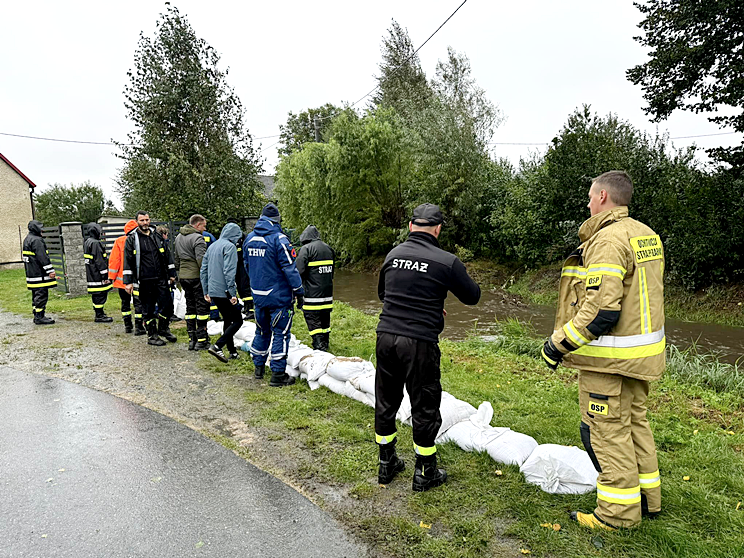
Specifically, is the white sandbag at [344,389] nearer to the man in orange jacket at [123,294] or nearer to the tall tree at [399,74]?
the man in orange jacket at [123,294]

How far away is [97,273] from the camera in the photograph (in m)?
10.7

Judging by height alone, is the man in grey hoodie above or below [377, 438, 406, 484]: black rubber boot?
above

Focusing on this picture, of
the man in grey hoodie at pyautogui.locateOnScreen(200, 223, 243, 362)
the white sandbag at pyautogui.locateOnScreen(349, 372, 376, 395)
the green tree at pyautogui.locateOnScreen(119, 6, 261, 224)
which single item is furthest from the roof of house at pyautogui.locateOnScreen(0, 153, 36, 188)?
the white sandbag at pyautogui.locateOnScreen(349, 372, 376, 395)

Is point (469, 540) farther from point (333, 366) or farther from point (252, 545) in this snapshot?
point (333, 366)

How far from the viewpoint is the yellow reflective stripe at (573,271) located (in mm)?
3316

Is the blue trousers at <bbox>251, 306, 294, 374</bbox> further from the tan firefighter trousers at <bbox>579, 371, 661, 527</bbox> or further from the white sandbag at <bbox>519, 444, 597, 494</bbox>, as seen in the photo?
the tan firefighter trousers at <bbox>579, 371, 661, 527</bbox>

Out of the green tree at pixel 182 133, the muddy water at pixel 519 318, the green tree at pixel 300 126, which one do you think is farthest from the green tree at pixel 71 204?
the muddy water at pixel 519 318

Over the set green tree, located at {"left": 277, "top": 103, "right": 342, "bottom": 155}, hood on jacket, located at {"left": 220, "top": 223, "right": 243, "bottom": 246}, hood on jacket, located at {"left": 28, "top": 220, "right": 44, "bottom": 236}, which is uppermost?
green tree, located at {"left": 277, "top": 103, "right": 342, "bottom": 155}

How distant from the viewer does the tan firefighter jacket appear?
10.0 ft

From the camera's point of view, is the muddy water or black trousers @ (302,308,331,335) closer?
black trousers @ (302,308,331,335)

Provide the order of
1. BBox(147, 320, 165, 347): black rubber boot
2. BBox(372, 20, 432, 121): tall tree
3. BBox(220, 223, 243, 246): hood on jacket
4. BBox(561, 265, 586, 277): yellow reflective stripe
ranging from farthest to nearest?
BBox(372, 20, 432, 121): tall tree
BBox(147, 320, 165, 347): black rubber boot
BBox(220, 223, 243, 246): hood on jacket
BBox(561, 265, 586, 277): yellow reflective stripe

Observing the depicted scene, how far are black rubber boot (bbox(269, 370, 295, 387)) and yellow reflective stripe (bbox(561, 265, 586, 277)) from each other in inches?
153

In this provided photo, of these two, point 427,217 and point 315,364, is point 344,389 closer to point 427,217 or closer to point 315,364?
point 315,364

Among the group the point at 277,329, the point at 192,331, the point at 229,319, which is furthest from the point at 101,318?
the point at 277,329
